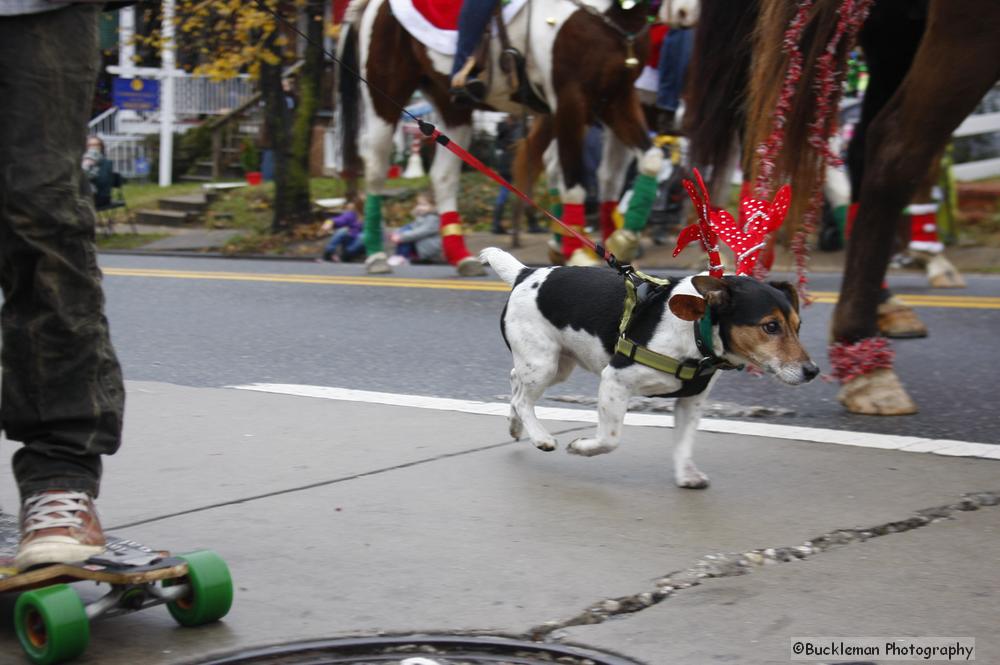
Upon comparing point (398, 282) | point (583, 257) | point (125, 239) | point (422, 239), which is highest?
point (583, 257)

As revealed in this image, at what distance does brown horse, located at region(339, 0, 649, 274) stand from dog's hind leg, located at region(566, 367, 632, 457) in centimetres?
527

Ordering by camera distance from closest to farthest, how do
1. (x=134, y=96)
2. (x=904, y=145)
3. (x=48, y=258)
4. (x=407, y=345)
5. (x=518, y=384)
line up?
(x=48, y=258) < (x=518, y=384) < (x=904, y=145) < (x=407, y=345) < (x=134, y=96)

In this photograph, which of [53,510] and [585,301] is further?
[585,301]

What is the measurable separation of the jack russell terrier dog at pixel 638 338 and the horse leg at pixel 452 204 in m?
6.54

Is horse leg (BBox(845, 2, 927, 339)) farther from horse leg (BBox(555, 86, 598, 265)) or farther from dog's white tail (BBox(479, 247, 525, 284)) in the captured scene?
horse leg (BBox(555, 86, 598, 265))

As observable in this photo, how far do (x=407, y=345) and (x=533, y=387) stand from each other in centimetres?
287

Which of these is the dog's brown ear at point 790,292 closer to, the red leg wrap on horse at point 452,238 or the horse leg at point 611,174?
the horse leg at point 611,174

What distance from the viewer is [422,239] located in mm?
14758

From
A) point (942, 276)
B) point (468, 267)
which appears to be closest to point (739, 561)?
point (942, 276)

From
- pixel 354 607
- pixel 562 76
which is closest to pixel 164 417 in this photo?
pixel 354 607

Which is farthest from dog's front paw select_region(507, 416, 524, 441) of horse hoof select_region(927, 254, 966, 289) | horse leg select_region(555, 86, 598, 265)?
horse hoof select_region(927, 254, 966, 289)

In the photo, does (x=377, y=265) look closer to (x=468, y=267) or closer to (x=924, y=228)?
(x=468, y=267)

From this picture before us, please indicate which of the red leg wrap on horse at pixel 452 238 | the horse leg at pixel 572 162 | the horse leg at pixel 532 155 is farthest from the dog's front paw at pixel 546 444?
the horse leg at pixel 532 155

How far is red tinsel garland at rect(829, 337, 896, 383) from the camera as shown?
207 inches
